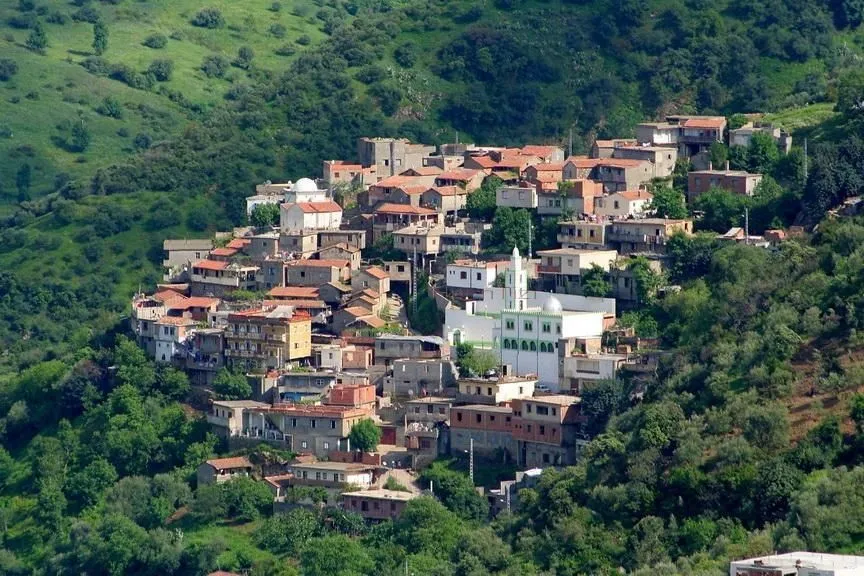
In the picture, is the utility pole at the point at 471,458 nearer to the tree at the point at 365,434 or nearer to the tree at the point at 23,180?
the tree at the point at 365,434

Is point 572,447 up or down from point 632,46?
down

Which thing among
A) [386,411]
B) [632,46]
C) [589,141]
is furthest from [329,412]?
[632,46]

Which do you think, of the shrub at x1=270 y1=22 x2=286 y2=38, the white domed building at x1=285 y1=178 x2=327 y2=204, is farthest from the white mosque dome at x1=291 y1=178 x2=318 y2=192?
the shrub at x1=270 y1=22 x2=286 y2=38

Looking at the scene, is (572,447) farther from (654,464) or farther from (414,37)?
(414,37)

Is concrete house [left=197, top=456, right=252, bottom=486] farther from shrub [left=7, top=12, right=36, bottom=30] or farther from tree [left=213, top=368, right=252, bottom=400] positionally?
shrub [left=7, top=12, right=36, bottom=30]

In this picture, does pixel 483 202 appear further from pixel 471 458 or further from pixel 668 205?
pixel 471 458

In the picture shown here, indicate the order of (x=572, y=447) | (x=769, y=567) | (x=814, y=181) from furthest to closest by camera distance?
1. (x=814, y=181)
2. (x=572, y=447)
3. (x=769, y=567)
